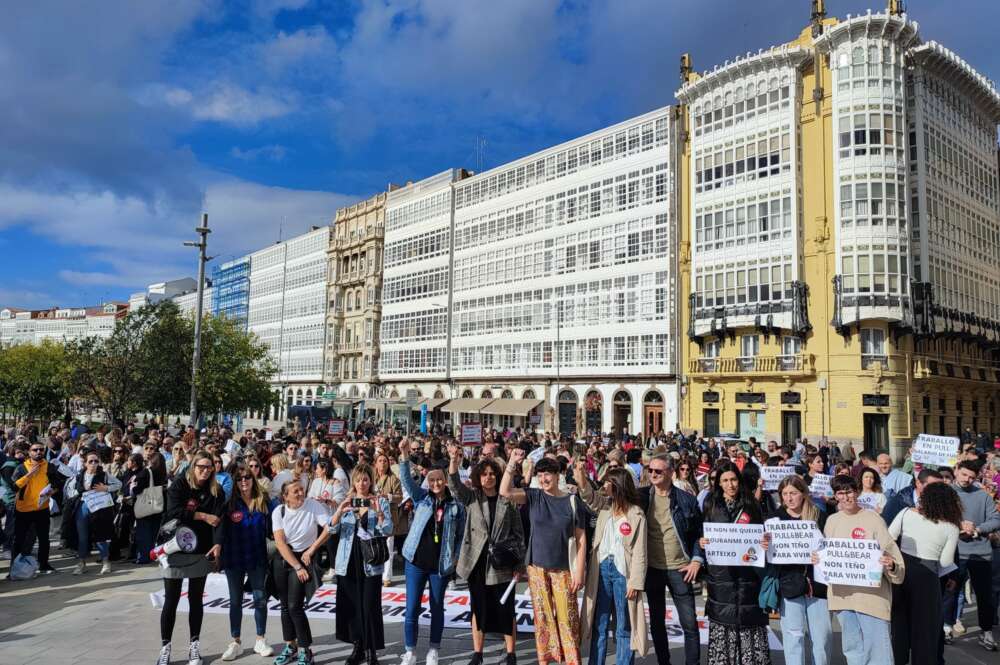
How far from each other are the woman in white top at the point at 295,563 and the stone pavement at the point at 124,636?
387 mm

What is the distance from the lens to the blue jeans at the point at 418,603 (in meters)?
6.84

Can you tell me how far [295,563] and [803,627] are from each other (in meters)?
4.61

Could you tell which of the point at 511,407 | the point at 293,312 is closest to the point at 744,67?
the point at 511,407

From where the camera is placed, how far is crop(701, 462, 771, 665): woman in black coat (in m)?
6.07

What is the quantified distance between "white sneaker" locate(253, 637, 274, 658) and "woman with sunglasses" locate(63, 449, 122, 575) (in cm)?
516

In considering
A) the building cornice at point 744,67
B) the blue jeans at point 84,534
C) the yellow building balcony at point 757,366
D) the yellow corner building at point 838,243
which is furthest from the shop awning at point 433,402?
the blue jeans at point 84,534

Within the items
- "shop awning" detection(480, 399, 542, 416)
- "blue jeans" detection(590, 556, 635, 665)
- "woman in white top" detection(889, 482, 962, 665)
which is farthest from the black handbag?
"shop awning" detection(480, 399, 542, 416)

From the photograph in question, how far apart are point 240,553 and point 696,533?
14.9ft

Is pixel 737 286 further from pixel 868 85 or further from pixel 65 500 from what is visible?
pixel 65 500

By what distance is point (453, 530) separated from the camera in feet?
22.7

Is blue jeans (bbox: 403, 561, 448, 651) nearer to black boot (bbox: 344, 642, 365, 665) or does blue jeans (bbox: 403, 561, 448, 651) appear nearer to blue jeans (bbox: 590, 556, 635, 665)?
black boot (bbox: 344, 642, 365, 665)

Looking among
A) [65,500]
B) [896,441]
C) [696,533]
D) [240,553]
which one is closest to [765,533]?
[696,533]

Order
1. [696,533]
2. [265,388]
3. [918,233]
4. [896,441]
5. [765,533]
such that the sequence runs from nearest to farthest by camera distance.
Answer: [765,533], [696,533], [896,441], [918,233], [265,388]

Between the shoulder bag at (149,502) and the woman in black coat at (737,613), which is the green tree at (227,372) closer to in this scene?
the shoulder bag at (149,502)
